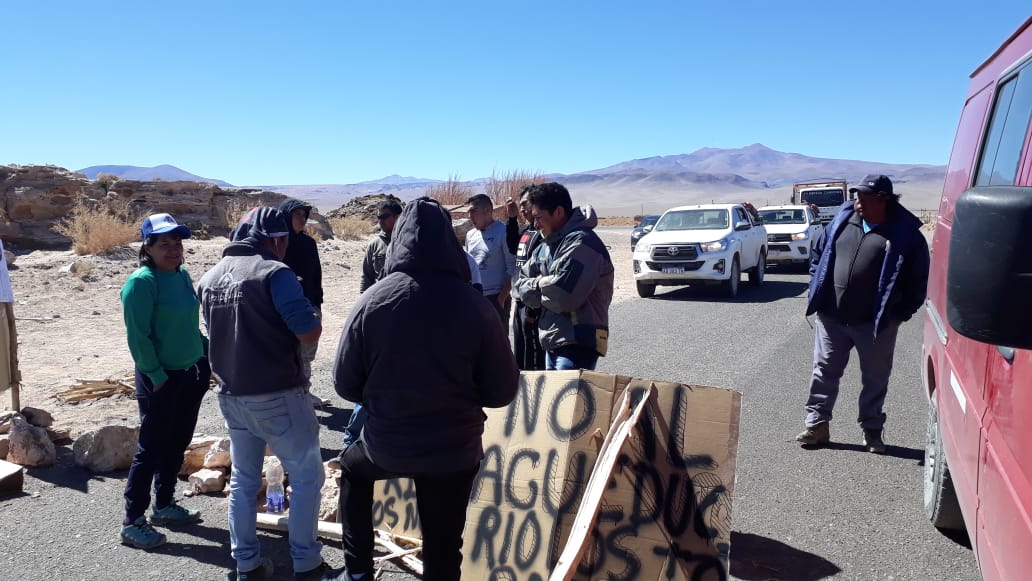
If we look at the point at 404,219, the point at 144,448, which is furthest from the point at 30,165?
the point at 404,219

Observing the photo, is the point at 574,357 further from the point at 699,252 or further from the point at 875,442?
the point at 699,252

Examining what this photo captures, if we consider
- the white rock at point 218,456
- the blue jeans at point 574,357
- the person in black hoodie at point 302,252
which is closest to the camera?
the blue jeans at point 574,357

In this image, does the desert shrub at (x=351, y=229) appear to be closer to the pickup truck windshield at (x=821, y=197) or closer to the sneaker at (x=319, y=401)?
the pickup truck windshield at (x=821, y=197)

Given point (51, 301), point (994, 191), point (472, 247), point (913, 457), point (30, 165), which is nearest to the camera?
point (994, 191)

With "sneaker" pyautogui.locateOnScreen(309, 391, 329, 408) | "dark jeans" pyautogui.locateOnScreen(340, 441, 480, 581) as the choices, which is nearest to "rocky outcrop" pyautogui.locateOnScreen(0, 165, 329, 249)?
"sneaker" pyautogui.locateOnScreen(309, 391, 329, 408)

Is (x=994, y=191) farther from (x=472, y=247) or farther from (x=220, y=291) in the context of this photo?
(x=472, y=247)

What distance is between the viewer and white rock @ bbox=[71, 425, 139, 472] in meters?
5.23

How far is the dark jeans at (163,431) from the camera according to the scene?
4141 millimetres

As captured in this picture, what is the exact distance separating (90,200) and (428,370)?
73.5ft

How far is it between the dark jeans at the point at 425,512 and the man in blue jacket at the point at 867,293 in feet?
11.6

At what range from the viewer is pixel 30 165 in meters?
21.8

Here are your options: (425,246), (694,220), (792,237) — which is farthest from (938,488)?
(792,237)

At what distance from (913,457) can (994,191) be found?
451 centimetres

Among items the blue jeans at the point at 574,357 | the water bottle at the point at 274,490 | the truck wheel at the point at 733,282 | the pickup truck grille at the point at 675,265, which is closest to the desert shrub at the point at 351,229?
the pickup truck grille at the point at 675,265
